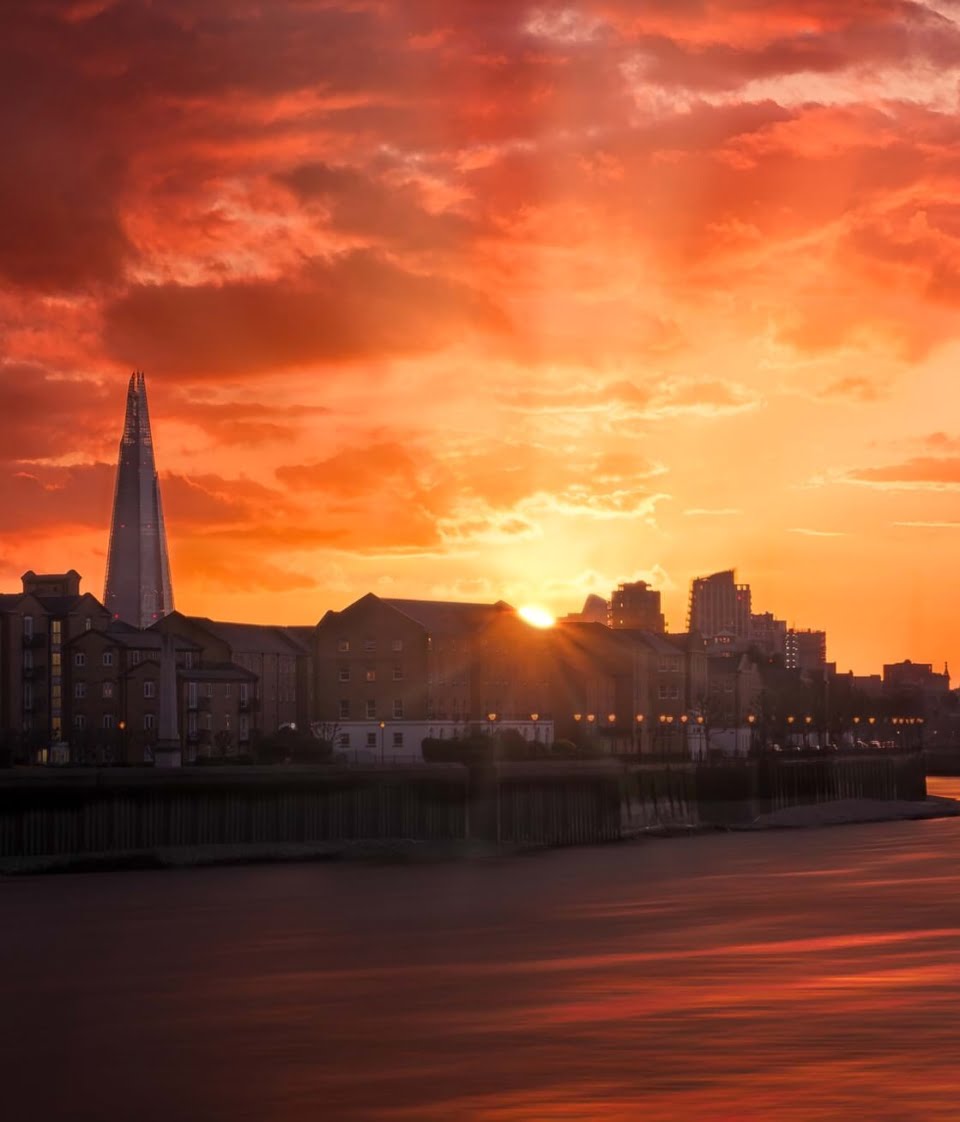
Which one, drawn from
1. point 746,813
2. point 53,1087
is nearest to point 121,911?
point 53,1087

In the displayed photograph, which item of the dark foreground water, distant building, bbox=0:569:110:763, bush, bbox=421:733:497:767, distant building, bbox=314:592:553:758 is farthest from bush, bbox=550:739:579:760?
the dark foreground water

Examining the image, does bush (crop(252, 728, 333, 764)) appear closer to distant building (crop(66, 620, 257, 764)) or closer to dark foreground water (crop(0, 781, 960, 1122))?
distant building (crop(66, 620, 257, 764))

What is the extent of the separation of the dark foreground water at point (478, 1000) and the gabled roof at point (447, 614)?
267 ft

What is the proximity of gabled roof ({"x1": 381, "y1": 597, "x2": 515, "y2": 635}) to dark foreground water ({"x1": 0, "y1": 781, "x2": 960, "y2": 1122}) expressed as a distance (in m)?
81.5

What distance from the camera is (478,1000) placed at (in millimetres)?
39531

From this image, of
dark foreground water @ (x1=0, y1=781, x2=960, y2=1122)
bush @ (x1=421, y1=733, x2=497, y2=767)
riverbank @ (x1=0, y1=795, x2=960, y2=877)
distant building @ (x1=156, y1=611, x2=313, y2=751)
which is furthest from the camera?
distant building @ (x1=156, y1=611, x2=313, y2=751)

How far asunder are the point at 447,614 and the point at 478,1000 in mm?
117579

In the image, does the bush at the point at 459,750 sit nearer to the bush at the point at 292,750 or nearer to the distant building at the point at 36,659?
the bush at the point at 292,750

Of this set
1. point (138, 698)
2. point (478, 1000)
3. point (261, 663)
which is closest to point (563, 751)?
point (138, 698)

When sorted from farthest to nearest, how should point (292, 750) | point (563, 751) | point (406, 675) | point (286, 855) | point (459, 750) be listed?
point (406, 675) < point (563, 751) < point (292, 750) < point (459, 750) < point (286, 855)

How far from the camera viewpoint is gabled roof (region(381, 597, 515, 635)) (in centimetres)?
15275

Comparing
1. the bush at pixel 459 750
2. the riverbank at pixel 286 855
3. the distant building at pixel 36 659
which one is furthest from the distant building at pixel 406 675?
the riverbank at pixel 286 855

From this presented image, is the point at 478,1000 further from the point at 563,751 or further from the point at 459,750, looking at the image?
the point at 563,751

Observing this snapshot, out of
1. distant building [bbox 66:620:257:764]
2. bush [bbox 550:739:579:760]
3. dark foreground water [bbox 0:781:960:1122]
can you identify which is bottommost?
dark foreground water [bbox 0:781:960:1122]
